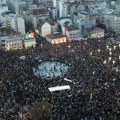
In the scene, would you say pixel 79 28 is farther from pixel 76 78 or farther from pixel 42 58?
pixel 76 78

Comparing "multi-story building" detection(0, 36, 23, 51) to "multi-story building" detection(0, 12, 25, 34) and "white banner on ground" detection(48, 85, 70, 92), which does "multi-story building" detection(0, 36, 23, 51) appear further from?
"white banner on ground" detection(48, 85, 70, 92)

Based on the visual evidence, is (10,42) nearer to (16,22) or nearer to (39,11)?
(16,22)

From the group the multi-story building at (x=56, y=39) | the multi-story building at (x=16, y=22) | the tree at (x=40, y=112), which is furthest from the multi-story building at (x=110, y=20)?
the tree at (x=40, y=112)

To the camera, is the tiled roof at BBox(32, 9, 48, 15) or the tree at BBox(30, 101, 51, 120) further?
the tiled roof at BBox(32, 9, 48, 15)

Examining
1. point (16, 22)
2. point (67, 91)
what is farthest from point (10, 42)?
point (67, 91)

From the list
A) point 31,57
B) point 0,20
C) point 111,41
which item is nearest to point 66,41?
point 111,41

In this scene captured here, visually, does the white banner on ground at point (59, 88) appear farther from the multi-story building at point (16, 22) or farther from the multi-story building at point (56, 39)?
the multi-story building at point (16, 22)

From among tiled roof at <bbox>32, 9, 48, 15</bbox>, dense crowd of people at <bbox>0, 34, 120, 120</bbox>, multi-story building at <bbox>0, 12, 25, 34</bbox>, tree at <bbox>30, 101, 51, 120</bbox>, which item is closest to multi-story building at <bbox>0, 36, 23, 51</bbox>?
dense crowd of people at <bbox>0, 34, 120, 120</bbox>

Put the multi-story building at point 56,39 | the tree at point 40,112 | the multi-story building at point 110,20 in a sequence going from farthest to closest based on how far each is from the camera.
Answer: the multi-story building at point 110,20 → the multi-story building at point 56,39 → the tree at point 40,112
